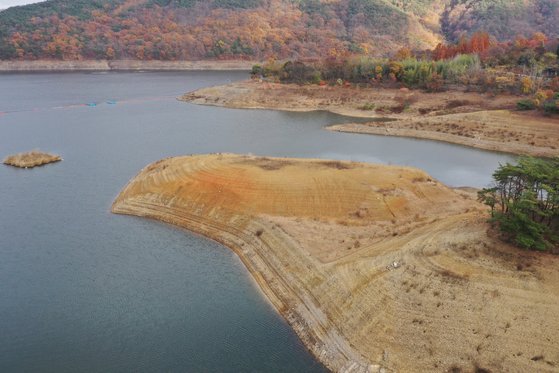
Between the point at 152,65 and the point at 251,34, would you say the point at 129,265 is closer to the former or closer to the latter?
the point at 152,65

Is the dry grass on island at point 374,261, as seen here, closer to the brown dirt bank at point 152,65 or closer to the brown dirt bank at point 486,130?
the brown dirt bank at point 486,130

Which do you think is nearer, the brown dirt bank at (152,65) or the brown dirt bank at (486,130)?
the brown dirt bank at (486,130)

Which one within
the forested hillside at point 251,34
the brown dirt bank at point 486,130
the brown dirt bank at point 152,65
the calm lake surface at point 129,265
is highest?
the forested hillside at point 251,34

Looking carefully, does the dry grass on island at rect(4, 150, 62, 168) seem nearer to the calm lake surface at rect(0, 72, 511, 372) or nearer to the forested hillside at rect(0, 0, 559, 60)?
the calm lake surface at rect(0, 72, 511, 372)

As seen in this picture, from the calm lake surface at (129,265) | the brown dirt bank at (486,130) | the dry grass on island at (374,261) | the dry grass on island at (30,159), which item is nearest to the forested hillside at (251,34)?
the brown dirt bank at (486,130)

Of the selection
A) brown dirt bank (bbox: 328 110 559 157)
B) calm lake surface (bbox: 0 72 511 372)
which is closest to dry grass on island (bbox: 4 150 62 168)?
calm lake surface (bbox: 0 72 511 372)

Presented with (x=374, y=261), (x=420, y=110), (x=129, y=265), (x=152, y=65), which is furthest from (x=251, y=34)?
(x=374, y=261)
